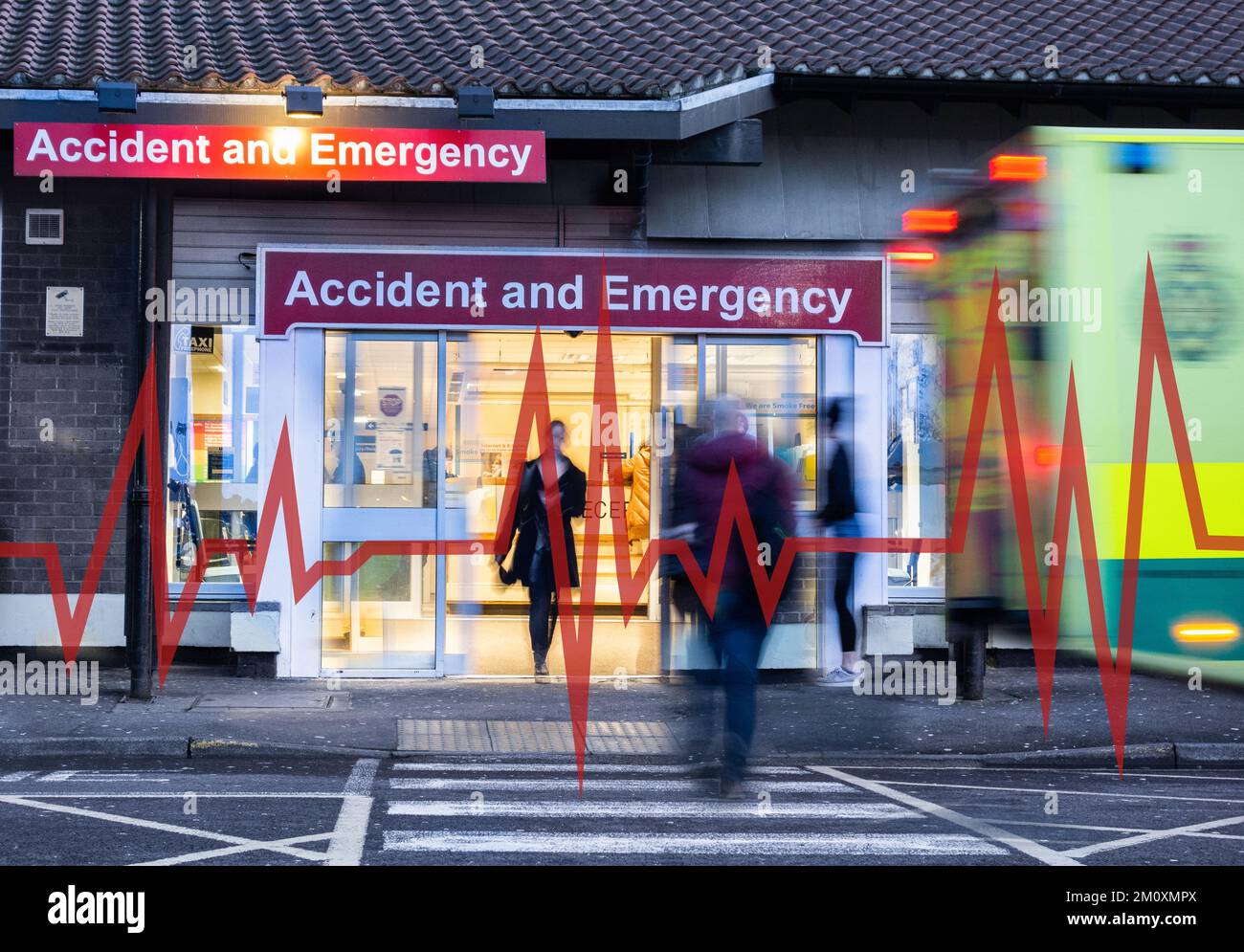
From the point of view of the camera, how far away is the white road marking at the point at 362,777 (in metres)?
8.31

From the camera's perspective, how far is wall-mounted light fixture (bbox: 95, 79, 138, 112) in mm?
11617

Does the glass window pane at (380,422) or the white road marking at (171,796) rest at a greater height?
the glass window pane at (380,422)

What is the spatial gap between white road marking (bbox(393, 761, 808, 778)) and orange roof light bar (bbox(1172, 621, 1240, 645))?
2.59 m

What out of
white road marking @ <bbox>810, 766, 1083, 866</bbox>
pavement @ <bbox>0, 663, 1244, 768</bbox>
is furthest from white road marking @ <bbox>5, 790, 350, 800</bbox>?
white road marking @ <bbox>810, 766, 1083, 866</bbox>

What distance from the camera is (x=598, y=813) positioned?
7570mm

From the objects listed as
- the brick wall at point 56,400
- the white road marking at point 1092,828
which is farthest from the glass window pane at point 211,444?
the white road marking at point 1092,828

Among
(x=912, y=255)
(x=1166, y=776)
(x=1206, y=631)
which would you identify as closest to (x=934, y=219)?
(x=912, y=255)

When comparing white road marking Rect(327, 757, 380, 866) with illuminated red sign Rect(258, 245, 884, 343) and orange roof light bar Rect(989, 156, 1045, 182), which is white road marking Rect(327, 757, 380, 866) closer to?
illuminated red sign Rect(258, 245, 884, 343)

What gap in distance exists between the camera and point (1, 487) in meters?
13.2

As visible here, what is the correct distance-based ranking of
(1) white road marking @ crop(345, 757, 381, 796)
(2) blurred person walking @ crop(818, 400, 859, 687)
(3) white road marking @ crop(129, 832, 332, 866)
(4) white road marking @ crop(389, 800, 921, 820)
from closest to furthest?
1. (3) white road marking @ crop(129, 832, 332, 866)
2. (4) white road marking @ crop(389, 800, 921, 820)
3. (1) white road marking @ crop(345, 757, 381, 796)
4. (2) blurred person walking @ crop(818, 400, 859, 687)

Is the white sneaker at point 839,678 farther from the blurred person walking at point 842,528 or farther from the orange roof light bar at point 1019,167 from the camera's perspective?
the orange roof light bar at point 1019,167

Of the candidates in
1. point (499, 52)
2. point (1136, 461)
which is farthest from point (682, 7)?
point (1136, 461)

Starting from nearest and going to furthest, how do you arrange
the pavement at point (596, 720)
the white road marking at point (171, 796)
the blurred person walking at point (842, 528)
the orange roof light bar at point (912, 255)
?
1. the white road marking at point (171, 796)
2. the pavement at point (596, 720)
3. the orange roof light bar at point (912, 255)
4. the blurred person walking at point (842, 528)

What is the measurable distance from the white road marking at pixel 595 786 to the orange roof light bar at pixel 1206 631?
2.55m
